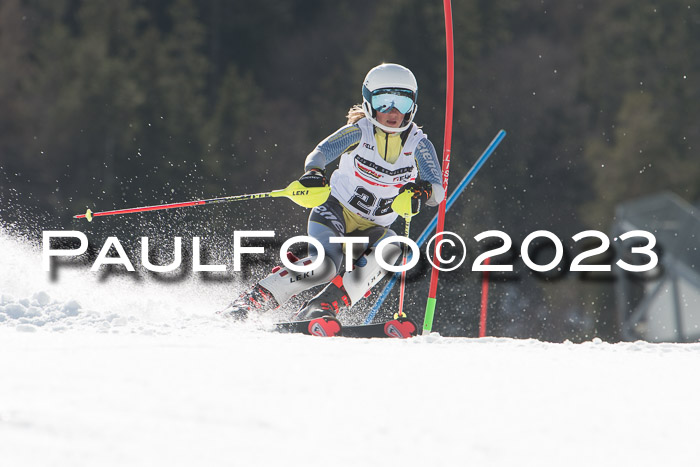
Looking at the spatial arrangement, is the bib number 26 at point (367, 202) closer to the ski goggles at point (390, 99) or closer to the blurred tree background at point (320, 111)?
the ski goggles at point (390, 99)

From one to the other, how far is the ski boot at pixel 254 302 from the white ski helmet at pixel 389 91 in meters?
1.03

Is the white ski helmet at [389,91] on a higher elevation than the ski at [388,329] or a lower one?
higher

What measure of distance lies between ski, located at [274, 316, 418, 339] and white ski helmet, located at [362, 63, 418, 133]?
994mm

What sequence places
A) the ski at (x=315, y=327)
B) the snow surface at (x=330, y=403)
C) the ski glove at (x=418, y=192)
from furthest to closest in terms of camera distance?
the ski glove at (x=418, y=192) → the ski at (x=315, y=327) → the snow surface at (x=330, y=403)

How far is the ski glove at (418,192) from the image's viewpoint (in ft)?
14.6

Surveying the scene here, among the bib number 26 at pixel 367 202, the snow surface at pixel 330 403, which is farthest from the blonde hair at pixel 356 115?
the snow surface at pixel 330 403

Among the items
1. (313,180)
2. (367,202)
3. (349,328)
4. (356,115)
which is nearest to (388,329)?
(349,328)

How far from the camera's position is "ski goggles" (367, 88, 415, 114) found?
438 centimetres

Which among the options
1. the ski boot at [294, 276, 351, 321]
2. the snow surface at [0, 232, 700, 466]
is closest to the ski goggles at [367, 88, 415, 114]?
the ski boot at [294, 276, 351, 321]

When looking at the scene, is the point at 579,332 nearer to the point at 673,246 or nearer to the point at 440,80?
the point at 440,80

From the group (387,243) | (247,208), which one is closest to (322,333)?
(387,243)

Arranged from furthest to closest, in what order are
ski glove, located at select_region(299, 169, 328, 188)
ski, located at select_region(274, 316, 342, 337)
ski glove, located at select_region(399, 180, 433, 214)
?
ski glove, located at select_region(399, 180, 433, 214) → ski glove, located at select_region(299, 169, 328, 188) → ski, located at select_region(274, 316, 342, 337)

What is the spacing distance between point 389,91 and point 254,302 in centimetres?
126

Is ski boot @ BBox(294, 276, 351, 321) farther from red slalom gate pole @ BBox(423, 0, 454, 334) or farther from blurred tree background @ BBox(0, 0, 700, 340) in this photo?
blurred tree background @ BBox(0, 0, 700, 340)
